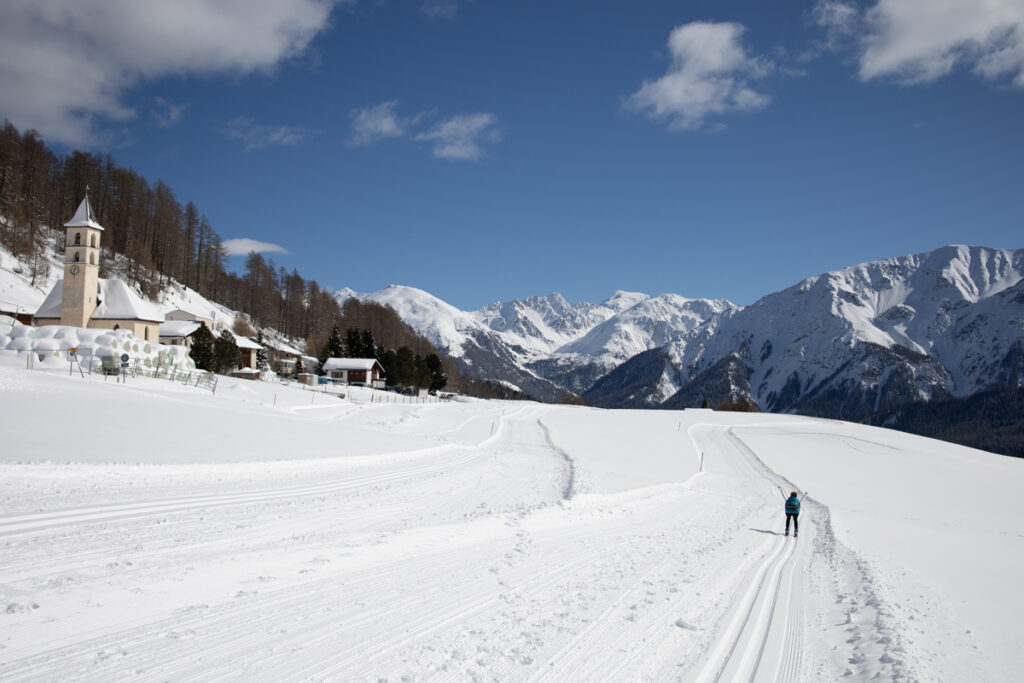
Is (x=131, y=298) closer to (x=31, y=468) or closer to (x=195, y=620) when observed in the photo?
(x=31, y=468)

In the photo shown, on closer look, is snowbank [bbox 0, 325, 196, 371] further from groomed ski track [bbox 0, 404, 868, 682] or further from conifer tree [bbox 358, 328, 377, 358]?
conifer tree [bbox 358, 328, 377, 358]

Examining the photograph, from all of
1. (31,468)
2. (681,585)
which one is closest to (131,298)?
(31,468)

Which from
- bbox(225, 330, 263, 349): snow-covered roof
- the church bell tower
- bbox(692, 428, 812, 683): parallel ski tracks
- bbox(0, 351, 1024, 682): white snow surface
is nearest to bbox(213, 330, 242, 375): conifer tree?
bbox(225, 330, 263, 349): snow-covered roof

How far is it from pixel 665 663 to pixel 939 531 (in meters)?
18.8

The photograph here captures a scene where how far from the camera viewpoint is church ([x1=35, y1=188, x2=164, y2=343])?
46.2m

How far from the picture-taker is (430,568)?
9.92 m

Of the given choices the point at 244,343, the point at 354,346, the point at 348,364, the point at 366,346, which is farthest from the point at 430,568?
the point at 366,346

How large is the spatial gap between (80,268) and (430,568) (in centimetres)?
4996

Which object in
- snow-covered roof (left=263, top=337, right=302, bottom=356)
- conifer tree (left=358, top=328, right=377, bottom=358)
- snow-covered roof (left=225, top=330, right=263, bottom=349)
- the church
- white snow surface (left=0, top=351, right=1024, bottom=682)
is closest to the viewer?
white snow surface (left=0, top=351, right=1024, bottom=682)

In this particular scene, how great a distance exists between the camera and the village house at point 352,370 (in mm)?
79938

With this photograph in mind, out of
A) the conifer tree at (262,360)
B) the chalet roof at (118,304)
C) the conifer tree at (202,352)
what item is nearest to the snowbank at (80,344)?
the chalet roof at (118,304)

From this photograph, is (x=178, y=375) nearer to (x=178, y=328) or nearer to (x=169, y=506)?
(x=178, y=328)

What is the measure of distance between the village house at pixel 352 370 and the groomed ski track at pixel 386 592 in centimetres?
6550

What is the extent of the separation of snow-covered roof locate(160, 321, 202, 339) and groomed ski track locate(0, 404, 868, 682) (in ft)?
177
